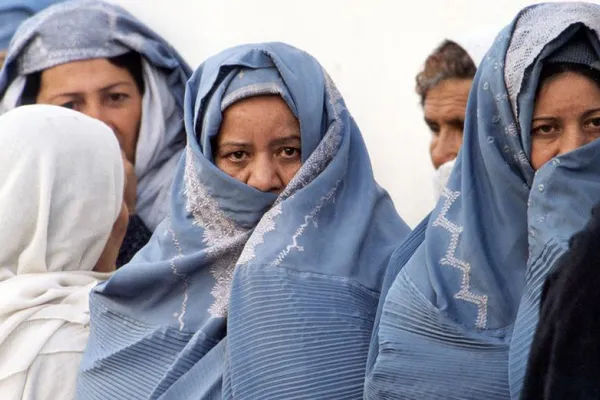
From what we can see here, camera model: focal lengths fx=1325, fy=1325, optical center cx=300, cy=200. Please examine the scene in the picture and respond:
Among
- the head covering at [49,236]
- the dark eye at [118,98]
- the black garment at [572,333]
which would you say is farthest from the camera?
the dark eye at [118,98]

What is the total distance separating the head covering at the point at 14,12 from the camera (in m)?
5.50

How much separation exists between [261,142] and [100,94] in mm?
1635

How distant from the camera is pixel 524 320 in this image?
2604 millimetres

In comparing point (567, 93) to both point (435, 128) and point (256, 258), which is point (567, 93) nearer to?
point (256, 258)

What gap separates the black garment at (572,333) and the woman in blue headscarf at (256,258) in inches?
27.4

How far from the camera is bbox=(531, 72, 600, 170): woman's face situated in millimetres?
2883

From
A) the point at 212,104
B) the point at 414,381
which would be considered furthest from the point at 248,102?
the point at 414,381

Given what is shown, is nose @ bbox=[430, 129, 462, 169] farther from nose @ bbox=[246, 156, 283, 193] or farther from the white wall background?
nose @ bbox=[246, 156, 283, 193]

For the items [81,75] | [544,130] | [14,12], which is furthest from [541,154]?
[14,12]

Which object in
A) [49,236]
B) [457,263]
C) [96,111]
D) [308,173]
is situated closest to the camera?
[457,263]

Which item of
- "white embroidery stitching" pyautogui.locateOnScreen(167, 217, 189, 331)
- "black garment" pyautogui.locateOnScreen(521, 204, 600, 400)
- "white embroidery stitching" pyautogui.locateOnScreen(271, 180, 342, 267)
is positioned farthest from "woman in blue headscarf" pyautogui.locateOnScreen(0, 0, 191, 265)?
"black garment" pyautogui.locateOnScreen(521, 204, 600, 400)

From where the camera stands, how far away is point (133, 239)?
442 cm

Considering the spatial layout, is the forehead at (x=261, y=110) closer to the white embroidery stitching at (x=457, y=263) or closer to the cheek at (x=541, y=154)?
the white embroidery stitching at (x=457, y=263)

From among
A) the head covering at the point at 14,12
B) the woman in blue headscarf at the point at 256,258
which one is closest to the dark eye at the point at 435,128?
the woman in blue headscarf at the point at 256,258
